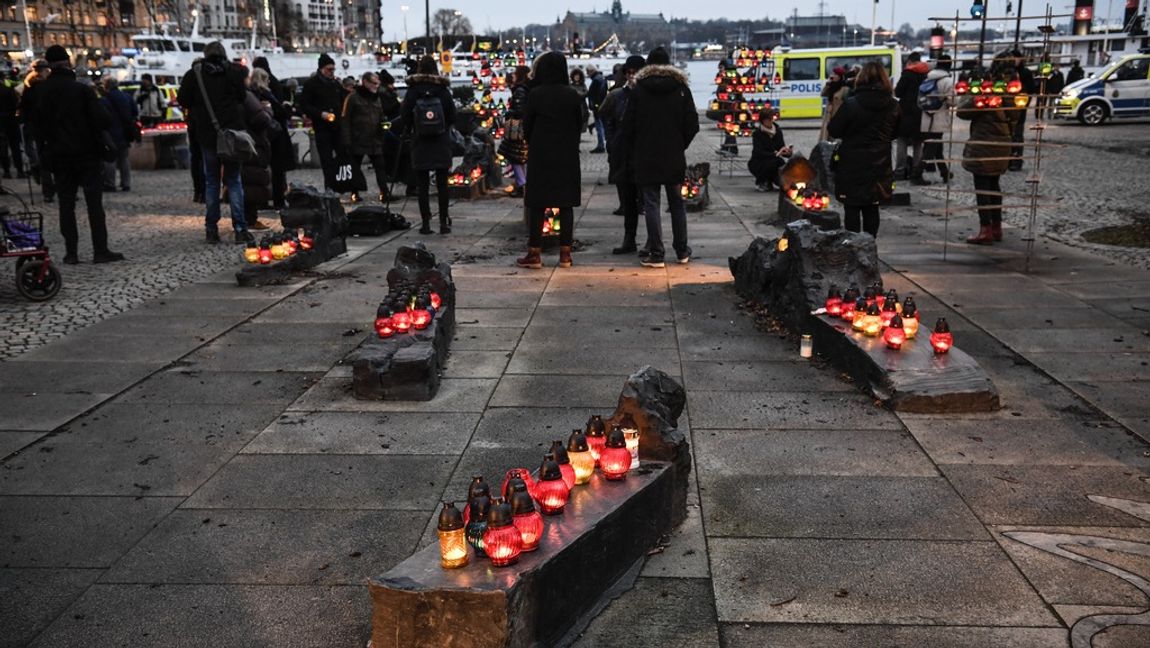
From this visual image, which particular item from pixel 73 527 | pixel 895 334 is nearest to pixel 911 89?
pixel 895 334

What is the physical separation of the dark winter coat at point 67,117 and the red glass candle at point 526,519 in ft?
30.1

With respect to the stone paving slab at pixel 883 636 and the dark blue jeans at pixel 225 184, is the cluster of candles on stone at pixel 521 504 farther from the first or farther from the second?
the dark blue jeans at pixel 225 184

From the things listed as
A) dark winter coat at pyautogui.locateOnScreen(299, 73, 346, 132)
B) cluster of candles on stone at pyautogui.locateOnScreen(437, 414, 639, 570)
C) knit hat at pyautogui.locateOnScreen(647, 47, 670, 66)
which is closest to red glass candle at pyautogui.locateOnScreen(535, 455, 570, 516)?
cluster of candles on stone at pyautogui.locateOnScreen(437, 414, 639, 570)

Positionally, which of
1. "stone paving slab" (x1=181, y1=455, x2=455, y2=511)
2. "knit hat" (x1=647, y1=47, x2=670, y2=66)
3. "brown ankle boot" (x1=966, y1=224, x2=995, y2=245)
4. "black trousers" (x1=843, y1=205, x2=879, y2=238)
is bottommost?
"stone paving slab" (x1=181, y1=455, x2=455, y2=511)

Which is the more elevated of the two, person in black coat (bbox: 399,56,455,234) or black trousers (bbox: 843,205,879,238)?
person in black coat (bbox: 399,56,455,234)

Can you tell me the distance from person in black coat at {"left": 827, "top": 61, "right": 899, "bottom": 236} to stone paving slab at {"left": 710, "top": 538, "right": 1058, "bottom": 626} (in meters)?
6.02

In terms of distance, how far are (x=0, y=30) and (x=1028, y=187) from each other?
109 m

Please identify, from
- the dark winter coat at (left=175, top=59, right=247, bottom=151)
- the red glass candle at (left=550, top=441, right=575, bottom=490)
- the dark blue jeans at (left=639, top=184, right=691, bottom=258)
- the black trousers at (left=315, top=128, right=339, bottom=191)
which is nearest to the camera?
the red glass candle at (left=550, top=441, right=575, bottom=490)

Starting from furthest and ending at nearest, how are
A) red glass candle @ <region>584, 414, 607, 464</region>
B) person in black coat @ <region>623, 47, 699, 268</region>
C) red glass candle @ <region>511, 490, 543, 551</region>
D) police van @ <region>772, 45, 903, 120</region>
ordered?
1. police van @ <region>772, 45, 903, 120</region>
2. person in black coat @ <region>623, 47, 699, 268</region>
3. red glass candle @ <region>584, 414, 607, 464</region>
4. red glass candle @ <region>511, 490, 543, 551</region>

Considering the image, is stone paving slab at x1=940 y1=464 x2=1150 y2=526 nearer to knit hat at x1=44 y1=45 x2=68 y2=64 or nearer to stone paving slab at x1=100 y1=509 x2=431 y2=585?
stone paving slab at x1=100 y1=509 x2=431 y2=585

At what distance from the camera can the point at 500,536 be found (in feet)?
11.1

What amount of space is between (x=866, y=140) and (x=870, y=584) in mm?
6592

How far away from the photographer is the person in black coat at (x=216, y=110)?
1193 cm

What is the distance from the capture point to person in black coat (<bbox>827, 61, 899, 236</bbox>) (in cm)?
957
